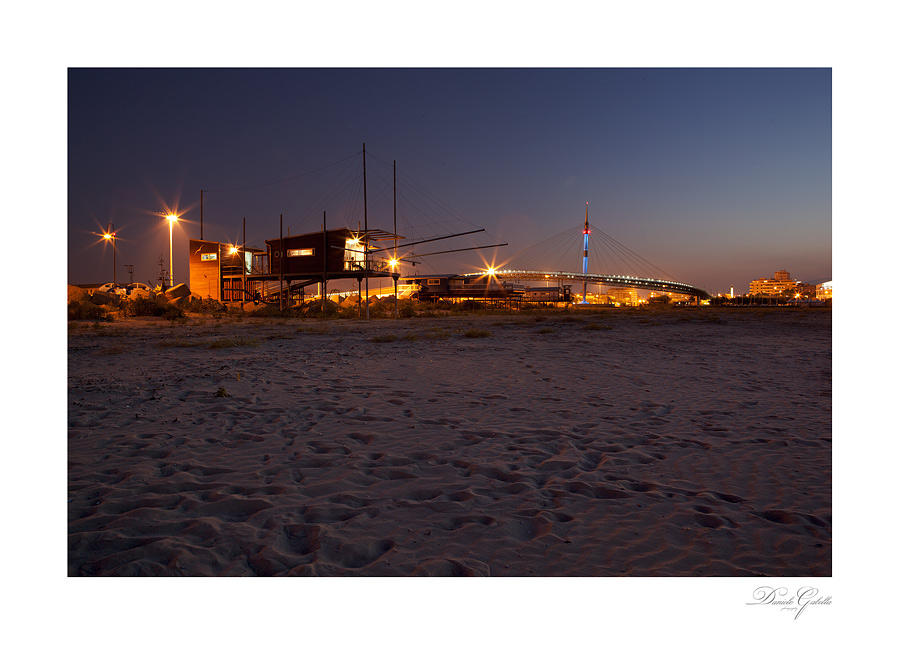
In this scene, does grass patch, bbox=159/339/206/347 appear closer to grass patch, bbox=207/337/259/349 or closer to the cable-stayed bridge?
grass patch, bbox=207/337/259/349

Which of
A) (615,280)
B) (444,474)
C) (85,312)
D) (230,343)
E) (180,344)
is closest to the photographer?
(444,474)

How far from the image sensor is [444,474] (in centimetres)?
432

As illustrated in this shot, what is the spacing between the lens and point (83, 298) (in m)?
27.0

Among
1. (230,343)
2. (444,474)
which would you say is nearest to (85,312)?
(230,343)

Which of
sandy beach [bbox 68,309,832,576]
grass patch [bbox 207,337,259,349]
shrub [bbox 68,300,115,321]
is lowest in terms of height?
sandy beach [bbox 68,309,832,576]

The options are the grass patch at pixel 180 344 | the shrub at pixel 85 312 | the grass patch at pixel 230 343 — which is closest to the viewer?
the grass patch at pixel 230 343

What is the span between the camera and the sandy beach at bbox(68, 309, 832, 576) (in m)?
2.96

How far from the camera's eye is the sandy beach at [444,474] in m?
2.96

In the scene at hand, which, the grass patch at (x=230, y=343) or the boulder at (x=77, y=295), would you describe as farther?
the boulder at (x=77, y=295)

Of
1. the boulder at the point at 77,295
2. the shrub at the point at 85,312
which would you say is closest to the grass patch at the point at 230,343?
the shrub at the point at 85,312

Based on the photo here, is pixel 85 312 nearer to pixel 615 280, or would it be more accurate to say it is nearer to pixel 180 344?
pixel 180 344

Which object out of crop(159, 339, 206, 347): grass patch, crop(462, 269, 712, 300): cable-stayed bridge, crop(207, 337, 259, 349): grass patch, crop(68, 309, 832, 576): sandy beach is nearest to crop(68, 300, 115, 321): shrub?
crop(159, 339, 206, 347): grass patch

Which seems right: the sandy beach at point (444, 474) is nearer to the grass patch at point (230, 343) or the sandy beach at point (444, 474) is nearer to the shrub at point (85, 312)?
the grass patch at point (230, 343)
